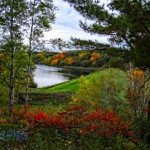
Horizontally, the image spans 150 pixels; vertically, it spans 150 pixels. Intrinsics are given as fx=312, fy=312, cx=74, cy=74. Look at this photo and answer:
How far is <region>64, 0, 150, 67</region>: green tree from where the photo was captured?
11266mm

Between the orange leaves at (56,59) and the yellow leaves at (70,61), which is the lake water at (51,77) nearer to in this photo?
the yellow leaves at (70,61)

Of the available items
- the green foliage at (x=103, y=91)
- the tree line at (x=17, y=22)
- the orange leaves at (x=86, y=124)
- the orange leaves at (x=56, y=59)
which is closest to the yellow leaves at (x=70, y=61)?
the orange leaves at (x=56, y=59)

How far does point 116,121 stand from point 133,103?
11.5ft

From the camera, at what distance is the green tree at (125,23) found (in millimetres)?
11266

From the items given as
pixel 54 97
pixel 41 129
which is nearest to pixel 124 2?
pixel 41 129

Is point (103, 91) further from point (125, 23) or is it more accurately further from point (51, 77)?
point (51, 77)

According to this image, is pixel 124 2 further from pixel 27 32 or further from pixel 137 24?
pixel 27 32

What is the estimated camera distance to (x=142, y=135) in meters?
12.4

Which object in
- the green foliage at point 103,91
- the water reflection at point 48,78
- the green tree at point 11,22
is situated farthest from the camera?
the water reflection at point 48,78

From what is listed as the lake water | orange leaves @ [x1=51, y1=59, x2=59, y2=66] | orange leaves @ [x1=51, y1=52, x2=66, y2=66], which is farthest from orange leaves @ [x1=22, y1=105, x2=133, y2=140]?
orange leaves @ [x1=51, y1=59, x2=59, y2=66]

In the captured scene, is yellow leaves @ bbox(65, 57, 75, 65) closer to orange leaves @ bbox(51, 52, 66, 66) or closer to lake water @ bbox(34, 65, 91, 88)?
orange leaves @ bbox(51, 52, 66, 66)

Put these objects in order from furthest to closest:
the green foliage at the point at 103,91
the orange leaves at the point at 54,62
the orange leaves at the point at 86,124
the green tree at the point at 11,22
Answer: the orange leaves at the point at 54,62 < the green foliage at the point at 103,91 < the green tree at the point at 11,22 < the orange leaves at the point at 86,124

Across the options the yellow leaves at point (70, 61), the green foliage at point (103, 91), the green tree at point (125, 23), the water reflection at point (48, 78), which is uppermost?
the green tree at point (125, 23)

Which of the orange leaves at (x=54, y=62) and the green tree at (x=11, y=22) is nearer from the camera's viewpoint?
the green tree at (x=11, y=22)
